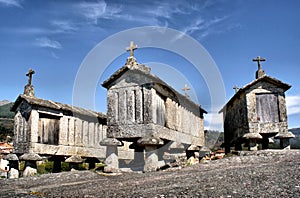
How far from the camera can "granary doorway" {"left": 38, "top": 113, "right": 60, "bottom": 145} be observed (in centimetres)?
1260

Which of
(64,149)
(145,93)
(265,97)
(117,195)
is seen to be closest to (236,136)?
(265,97)

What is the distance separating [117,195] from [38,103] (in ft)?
27.3

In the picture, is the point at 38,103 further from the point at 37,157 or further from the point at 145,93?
the point at 145,93

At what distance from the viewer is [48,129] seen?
42.3 feet

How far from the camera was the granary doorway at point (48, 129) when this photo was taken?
12.6 meters

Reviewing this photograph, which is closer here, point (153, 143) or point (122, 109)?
point (153, 143)

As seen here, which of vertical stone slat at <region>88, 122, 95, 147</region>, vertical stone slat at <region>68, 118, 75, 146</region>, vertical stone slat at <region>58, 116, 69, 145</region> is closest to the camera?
vertical stone slat at <region>58, 116, 69, 145</region>

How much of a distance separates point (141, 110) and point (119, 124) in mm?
1002

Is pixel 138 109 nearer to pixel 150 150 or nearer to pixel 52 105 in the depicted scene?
pixel 150 150

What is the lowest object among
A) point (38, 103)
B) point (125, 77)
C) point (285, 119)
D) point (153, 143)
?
point (153, 143)

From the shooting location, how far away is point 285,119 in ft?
40.9

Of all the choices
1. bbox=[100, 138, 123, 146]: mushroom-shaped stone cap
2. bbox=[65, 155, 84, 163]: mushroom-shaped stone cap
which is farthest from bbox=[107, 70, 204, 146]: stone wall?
bbox=[65, 155, 84, 163]: mushroom-shaped stone cap

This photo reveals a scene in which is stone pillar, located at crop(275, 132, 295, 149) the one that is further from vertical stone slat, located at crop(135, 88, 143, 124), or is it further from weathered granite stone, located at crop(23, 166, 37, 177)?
weathered granite stone, located at crop(23, 166, 37, 177)

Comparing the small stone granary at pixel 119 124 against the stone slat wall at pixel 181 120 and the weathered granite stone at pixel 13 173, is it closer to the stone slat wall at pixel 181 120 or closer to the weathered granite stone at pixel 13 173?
the stone slat wall at pixel 181 120
